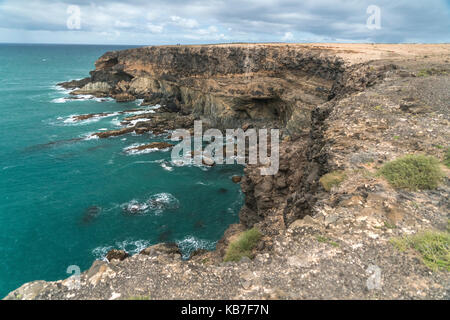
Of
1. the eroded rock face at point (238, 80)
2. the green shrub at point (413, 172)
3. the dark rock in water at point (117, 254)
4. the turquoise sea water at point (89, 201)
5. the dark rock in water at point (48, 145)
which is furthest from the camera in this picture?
the dark rock in water at point (48, 145)

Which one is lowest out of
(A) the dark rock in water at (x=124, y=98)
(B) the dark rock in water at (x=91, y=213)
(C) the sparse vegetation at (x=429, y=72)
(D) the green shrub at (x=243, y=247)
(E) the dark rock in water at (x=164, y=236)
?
(E) the dark rock in water at (x=164, y=236)

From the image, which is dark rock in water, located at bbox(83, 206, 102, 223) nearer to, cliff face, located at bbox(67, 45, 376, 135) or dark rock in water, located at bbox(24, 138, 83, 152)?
dark rock in water, located at bbox(24, 138, 83, 152)

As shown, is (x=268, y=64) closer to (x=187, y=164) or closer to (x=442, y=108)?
(x=187, y=164)

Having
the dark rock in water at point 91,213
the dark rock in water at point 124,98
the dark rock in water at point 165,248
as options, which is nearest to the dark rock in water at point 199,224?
the dark rock in water at point 165,248

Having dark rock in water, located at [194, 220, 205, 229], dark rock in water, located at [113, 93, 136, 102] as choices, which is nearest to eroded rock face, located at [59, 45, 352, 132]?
dark rock in water, located at [113, 93, 136, 102]

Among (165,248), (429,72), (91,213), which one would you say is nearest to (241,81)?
(429,72)

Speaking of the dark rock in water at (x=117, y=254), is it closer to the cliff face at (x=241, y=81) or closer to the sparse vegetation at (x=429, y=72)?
the cliff face at (x=241, y=81)

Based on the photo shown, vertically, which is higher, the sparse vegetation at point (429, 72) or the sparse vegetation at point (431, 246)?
the sparse vegetation at point (429, 72)
